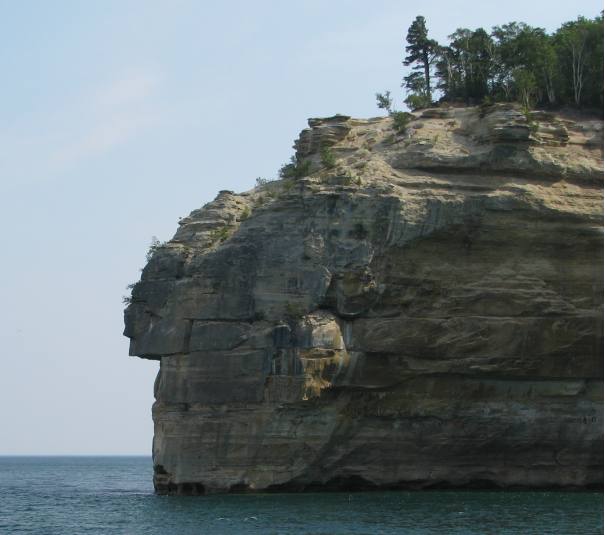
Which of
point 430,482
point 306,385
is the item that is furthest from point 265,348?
point 430,482

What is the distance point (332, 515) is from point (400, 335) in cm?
878

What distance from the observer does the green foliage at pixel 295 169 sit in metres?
50.0

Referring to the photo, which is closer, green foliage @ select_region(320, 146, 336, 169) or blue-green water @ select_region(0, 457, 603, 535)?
blue-green water @ select_region(0, 457, 603, 535)

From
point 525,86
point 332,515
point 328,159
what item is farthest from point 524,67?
point 332,515

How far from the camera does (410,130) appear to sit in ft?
163

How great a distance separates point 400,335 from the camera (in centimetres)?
4475

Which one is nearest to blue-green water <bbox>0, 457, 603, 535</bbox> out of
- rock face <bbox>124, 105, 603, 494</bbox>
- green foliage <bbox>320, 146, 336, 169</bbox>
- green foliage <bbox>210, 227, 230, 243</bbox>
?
rock face <bbox>124, 105, 603, 494</bbox>

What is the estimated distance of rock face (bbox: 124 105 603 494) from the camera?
44625 mm

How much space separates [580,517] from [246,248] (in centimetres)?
1645

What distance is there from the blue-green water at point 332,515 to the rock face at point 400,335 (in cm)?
154

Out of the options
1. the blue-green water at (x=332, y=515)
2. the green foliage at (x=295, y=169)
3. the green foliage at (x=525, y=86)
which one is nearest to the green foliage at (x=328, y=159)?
the green foliage at (x=295, y=169)

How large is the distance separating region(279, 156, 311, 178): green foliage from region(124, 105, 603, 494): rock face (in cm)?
297

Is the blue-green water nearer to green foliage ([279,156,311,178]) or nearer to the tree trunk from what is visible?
green foliage ([279,156,311,178])

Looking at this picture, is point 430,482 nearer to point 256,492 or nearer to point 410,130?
point 256,492
